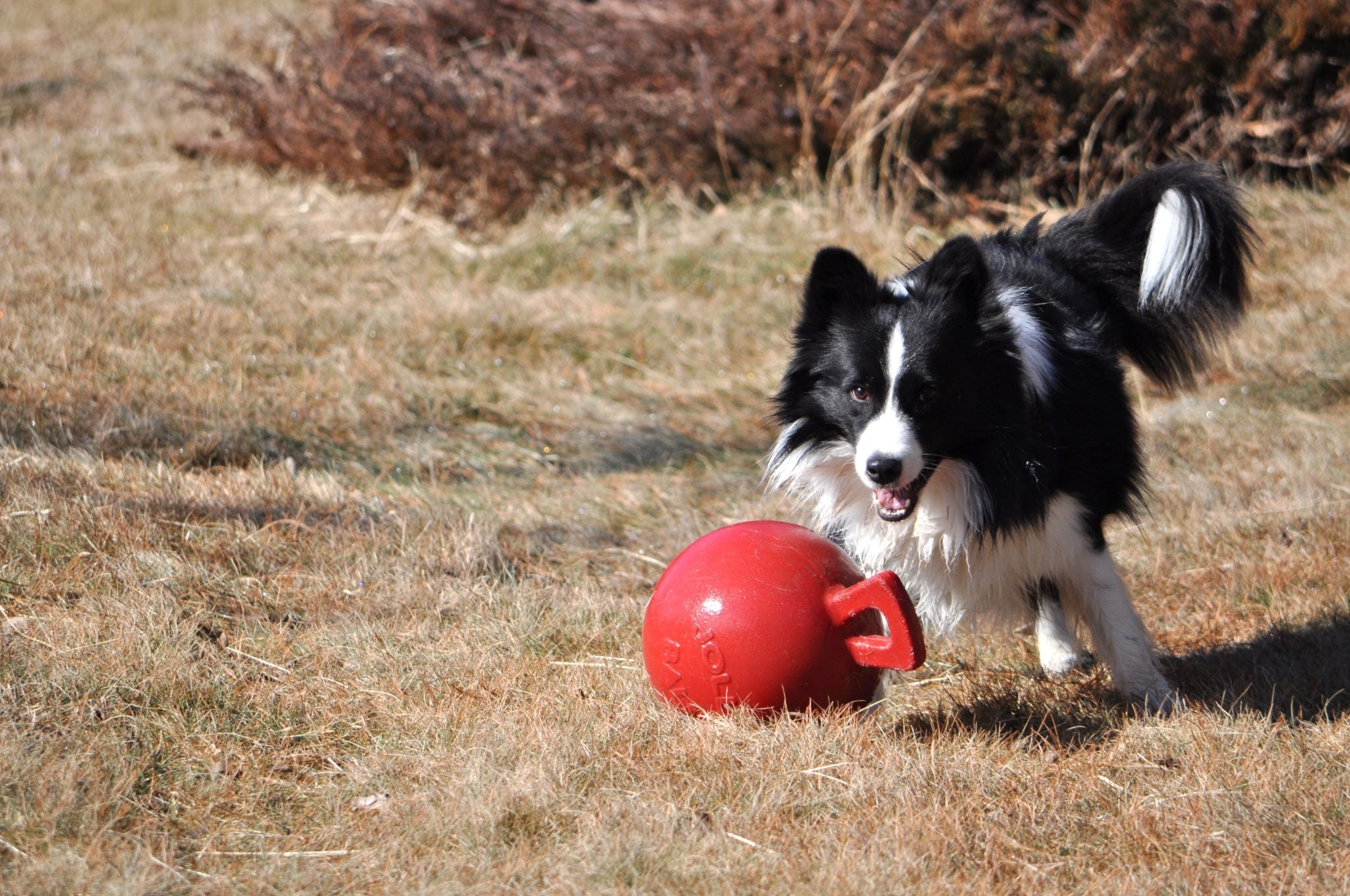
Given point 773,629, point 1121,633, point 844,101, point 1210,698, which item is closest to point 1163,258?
point 1121,633

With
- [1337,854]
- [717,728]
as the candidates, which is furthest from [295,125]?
[1337,854]

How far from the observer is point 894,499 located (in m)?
3.34

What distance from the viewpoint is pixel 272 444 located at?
523 cm

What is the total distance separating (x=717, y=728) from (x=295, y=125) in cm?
699

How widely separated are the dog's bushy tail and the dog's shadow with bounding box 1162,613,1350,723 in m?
0.89

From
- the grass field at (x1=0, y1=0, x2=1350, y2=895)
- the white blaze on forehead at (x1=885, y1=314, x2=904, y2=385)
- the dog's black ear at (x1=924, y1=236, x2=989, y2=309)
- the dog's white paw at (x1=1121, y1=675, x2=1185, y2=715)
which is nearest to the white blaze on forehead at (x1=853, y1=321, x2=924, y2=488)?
the white blaze on forehead at (x1=885, y1=314, x2=904, y2=385)

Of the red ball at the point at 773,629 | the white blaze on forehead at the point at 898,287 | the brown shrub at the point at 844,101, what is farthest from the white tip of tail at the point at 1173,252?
the brown shrub at the point at 844,101

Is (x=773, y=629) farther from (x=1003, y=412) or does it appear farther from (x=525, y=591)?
(x=525, y=591)

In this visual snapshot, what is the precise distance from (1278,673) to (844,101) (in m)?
4.97

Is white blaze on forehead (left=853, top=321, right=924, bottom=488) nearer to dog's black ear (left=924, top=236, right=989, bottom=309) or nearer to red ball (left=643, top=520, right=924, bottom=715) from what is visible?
dog's black ear (left=924, top=236, right=989, bottom=309)

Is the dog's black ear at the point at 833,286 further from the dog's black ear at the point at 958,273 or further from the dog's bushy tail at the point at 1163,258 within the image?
the dog's bushy tail at the point at 1163,258

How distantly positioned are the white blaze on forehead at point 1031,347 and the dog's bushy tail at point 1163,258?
22.7 inches

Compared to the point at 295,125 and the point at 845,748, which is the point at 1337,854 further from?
the point at 295,125

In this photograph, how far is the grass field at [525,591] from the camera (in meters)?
2.81
